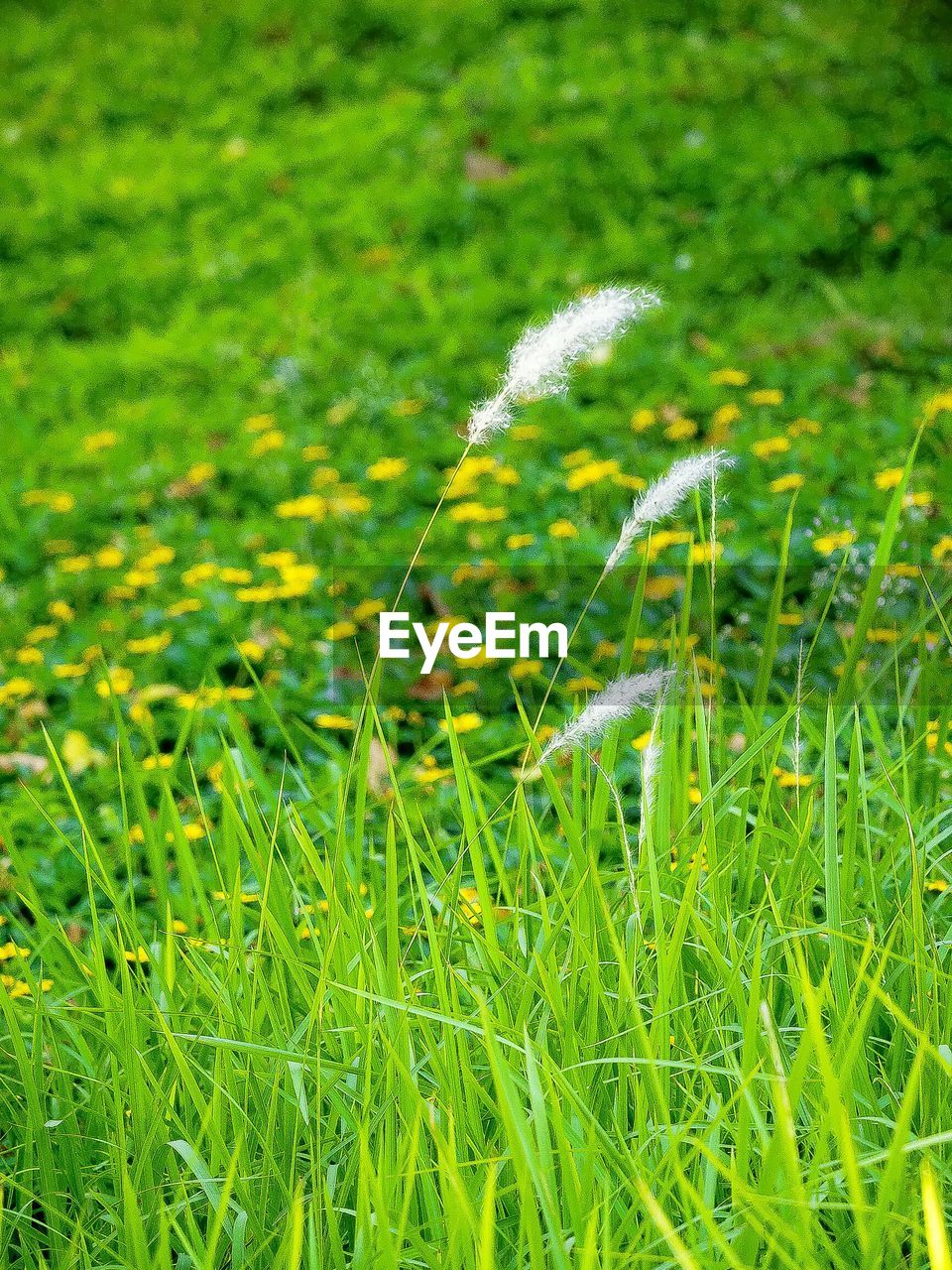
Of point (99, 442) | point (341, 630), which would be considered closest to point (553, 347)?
point (341, 630)

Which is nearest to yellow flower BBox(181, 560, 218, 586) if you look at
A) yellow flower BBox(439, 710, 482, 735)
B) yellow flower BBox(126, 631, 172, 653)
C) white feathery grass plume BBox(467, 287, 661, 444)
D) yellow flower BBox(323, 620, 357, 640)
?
yellow flower BBox(126, 631, 172, 653)

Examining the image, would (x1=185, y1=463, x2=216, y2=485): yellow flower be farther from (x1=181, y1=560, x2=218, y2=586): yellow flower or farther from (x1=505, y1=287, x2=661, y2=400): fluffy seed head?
(x1=505, y1=287, x2=661, y2=400): fluffy seed head

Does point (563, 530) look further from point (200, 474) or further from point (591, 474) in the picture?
point (200, 474)

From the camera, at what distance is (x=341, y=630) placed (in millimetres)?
2760

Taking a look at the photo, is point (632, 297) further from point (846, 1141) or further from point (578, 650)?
point (578, 650)

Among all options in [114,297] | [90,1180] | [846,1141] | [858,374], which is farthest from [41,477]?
[846,1141]

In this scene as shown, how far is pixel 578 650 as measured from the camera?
267 cm

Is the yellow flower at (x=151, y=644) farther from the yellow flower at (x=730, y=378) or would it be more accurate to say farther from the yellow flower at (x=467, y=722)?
the yellow flower at (x=730, y=378)

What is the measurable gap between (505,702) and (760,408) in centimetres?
153

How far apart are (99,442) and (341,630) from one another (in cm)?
154

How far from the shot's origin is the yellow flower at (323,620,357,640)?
2.74 m

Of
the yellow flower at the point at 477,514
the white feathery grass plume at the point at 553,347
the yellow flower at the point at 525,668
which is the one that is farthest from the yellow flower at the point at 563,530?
the white feathery grass plume at the point at 553,347

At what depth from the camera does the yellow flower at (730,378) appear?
3481 millimetres

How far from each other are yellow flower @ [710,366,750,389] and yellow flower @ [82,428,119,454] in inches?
73.4
